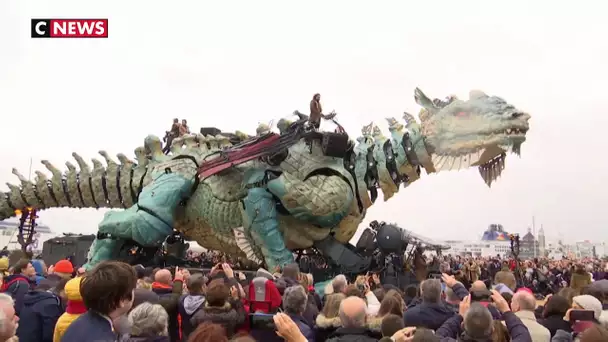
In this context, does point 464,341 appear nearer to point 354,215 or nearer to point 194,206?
point 354,215

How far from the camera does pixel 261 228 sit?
10.3 m

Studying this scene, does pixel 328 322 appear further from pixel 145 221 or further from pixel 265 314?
pixel 145 221

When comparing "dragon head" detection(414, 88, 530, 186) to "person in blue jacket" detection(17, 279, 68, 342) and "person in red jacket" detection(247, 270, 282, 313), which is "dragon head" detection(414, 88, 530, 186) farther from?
"person in blue jacket" detection(17, 279, 68, 342)

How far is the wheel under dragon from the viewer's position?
31.8 feet

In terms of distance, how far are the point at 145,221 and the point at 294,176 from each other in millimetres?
3200

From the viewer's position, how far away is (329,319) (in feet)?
12.4

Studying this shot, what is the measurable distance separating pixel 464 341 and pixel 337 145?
7.48m

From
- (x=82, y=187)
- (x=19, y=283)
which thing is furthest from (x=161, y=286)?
(x=82, y=187)

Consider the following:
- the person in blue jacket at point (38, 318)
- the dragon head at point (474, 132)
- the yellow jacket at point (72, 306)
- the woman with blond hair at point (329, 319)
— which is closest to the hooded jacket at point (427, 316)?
the woman with blond hair at point (329, 319)

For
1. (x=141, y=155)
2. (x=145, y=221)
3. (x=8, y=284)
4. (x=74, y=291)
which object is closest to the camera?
(x=74, y=291)

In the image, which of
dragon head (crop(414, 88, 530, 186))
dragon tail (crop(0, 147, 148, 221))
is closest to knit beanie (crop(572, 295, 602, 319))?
dragon head (crop(414, 88, 530, 186))

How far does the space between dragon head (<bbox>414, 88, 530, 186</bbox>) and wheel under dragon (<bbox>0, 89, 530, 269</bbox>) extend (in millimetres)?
17

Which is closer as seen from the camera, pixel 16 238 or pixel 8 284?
pixel 8 284

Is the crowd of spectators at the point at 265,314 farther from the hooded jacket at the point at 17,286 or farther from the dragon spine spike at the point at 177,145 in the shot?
the dragon spine spike at the point at 177,145
